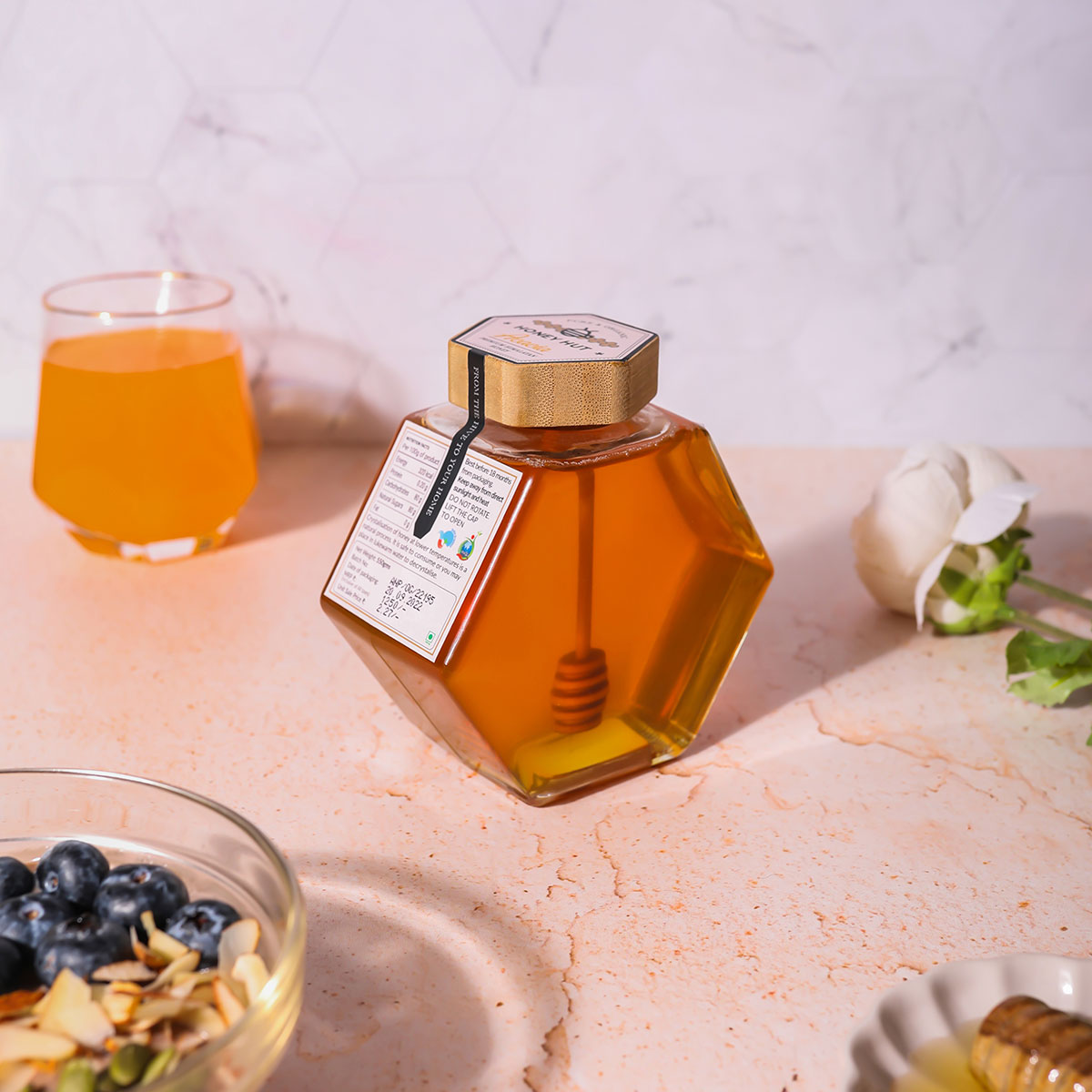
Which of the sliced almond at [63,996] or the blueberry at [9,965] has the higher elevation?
the sliced almond at [63,996]

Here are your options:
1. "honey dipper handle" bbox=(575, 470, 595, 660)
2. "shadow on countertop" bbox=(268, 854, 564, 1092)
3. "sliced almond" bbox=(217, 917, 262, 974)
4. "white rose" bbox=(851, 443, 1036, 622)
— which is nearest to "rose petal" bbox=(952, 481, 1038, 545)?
"white rose" bbox=(851, 443, 1036, 622)

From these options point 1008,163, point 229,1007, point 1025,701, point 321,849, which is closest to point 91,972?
point 229,1007

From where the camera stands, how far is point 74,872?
43 cm

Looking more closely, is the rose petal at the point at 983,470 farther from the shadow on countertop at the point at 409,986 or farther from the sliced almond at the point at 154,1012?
the sliced almond at the point at 154,1012

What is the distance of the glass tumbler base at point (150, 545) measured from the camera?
0.83m

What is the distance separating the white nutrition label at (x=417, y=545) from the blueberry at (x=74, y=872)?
0.16m

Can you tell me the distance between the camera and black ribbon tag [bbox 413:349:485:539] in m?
0.53

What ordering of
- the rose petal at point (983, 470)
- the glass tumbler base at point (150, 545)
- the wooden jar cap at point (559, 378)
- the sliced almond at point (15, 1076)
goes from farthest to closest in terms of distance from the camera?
the glass tumbler base at point (150, 545), the rose petal at point (983, 470), the wooden jar cap at point (559, 378), the sliced almond at point (15, 1076)

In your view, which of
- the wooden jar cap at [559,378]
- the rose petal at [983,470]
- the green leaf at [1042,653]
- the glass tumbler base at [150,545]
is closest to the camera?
the wooden jar cap at [559,378]

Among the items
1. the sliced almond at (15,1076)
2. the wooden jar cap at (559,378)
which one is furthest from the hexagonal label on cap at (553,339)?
Result: the sliced almond at (15,1076)

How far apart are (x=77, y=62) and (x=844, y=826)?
829mm

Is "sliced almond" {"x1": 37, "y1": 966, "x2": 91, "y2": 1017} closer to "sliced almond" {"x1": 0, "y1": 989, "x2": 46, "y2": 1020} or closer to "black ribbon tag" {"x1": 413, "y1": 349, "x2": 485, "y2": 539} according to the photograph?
"sliced almond" {"x1": 0, "y1": 989, "x2": 46, "y2": 1020}

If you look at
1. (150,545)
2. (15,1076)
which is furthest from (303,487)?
(15,1076)

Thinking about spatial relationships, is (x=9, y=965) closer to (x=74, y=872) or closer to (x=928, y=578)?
(x=74, y=872)
